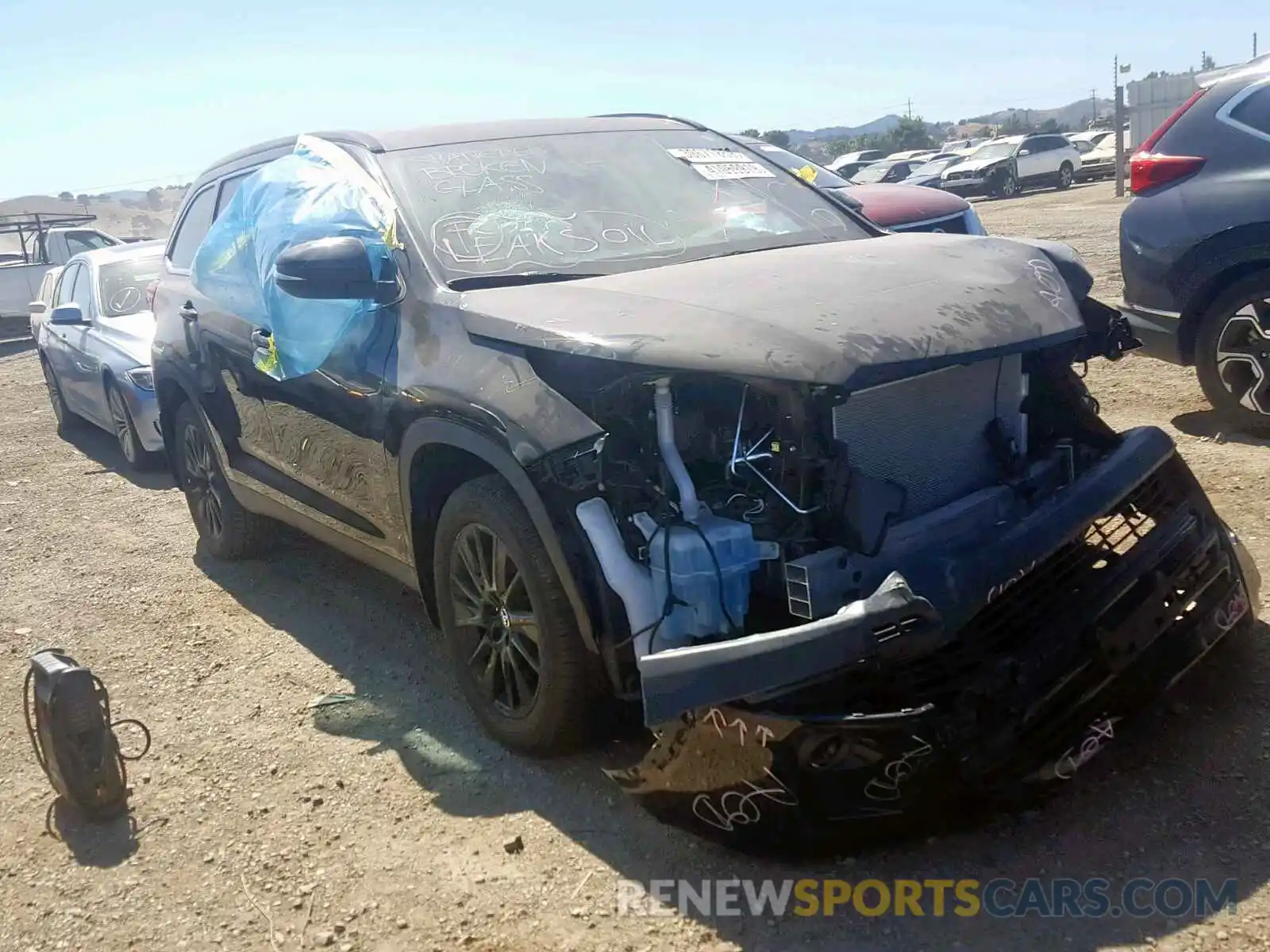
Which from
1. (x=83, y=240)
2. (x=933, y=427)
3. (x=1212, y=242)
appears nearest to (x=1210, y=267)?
(x=1212, y=242)

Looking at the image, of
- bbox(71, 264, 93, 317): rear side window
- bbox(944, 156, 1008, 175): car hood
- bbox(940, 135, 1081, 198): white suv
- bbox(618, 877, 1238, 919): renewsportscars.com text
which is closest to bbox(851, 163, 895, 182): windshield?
bbox(944, 156, 1008, 175): car hood

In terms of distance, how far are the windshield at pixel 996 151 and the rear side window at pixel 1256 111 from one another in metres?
24.7

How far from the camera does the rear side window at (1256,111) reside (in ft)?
18.4

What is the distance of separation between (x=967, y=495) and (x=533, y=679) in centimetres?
131

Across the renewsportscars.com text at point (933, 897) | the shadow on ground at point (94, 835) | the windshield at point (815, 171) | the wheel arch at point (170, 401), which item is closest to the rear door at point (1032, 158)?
the windshield at point (815, 171)

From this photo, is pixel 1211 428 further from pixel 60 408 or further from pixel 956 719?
pixel 60 408

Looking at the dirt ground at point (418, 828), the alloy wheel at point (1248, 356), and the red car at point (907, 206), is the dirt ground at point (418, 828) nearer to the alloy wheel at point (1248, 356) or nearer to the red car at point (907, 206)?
the alloy wheel at point (1248, 356)

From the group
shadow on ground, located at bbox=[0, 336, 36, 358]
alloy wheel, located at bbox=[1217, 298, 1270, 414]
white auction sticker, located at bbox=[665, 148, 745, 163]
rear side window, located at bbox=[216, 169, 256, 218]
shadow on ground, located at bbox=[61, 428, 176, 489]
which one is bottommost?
shadow on ground, located at bbox=[61, 428, 176, 489]

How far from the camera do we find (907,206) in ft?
27.3

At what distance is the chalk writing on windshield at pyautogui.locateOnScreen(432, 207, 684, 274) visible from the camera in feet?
12.0

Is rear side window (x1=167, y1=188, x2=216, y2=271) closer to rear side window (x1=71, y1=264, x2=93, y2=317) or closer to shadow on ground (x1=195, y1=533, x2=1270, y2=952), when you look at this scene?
shadow on ground (x1=195, y1=533, x2=1270, y2=952)

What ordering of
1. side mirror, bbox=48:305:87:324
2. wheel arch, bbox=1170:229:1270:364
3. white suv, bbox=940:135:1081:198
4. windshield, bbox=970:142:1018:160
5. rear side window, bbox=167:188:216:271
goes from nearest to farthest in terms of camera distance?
wheel arch, bbox=1170:229:1270:364 → rear side window, bbox=167:188:216:271 → side mirror, bbox=48:305:87:324 → white suv, bbox=940:135:1081:198 → windshield, bbox=970:142:1018:160

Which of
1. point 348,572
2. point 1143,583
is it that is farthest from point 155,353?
point 1143,583

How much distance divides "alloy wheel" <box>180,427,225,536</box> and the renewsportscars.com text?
3502 millimetres
